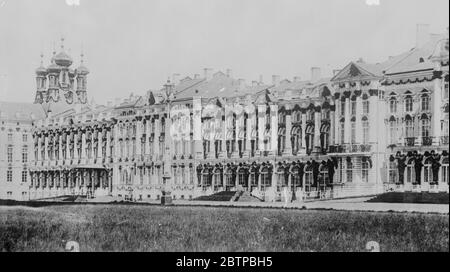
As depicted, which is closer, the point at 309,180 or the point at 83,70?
the point at 309,180

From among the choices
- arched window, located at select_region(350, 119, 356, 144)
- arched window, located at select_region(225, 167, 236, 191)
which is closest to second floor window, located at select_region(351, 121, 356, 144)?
arched window, located at select_region(350, 119, 356, 144)

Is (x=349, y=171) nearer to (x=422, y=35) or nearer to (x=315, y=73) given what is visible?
(x=315, y=73)

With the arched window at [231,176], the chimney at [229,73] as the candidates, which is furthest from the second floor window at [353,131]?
the arched window at [231,176]

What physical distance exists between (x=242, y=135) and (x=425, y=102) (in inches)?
127

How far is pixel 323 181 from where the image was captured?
14.2 meters

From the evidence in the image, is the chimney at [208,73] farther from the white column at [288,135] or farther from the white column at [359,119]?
the white column at [359,119]

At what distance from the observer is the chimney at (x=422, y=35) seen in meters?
12.5

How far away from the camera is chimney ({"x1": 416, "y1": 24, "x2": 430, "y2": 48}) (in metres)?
12.5

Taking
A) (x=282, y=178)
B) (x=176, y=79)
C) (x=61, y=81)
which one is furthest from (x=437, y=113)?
(x=61, y=81)

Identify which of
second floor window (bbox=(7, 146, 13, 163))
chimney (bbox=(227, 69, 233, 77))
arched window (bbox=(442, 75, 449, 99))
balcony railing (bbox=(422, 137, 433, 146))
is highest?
chimney (bbox=(227, 69, 233, 77))

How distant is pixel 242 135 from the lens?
579 inches

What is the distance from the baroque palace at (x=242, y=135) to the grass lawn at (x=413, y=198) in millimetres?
121

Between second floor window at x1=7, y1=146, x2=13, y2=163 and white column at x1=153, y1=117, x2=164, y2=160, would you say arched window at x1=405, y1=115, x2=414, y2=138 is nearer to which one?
white column at x1=153, y1=117, x2=164, y2=160

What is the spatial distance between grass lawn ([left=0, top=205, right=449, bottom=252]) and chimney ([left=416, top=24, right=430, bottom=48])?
2.54m
